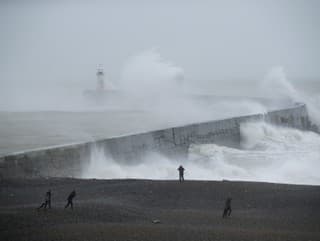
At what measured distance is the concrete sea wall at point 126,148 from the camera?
975 centimetres

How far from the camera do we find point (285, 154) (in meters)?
15.1

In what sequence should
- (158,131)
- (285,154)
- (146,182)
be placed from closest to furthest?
(146,182) < (158,131) < (285,154)

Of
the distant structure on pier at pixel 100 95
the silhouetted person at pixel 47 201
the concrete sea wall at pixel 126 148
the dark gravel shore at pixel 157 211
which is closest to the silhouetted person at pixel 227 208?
the dark gravel shore at pixel 157 211

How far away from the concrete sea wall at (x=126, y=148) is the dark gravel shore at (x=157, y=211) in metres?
1.05

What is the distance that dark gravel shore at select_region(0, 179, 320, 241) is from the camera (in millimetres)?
5688

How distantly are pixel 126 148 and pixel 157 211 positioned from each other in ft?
16.9

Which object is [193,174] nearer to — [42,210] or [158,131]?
[158,131]

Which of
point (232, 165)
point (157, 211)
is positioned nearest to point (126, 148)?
point (232, 165)

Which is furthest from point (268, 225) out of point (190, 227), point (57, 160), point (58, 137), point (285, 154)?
point (58, 137)

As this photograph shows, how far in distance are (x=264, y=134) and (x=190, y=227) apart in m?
13.0

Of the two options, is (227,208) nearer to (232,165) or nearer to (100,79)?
(232,165)

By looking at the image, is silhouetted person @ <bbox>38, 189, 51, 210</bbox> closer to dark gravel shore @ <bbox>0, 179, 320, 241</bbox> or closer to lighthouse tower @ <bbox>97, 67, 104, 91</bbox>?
dark gravel shore @ <bbox>0, 179, 320, 241</bbox>

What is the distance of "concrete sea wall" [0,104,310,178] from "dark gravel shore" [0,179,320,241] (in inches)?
41.3

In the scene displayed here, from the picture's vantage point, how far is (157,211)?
7.26 metres
